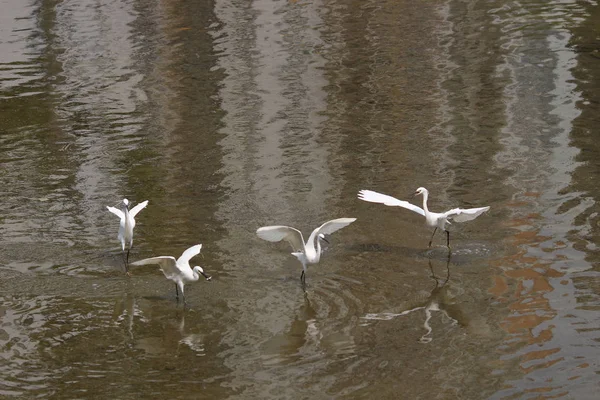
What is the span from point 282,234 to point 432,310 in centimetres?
182

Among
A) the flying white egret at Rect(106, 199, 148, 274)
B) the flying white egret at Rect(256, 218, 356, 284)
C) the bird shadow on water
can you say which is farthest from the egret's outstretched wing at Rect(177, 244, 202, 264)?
the bird shadow on water

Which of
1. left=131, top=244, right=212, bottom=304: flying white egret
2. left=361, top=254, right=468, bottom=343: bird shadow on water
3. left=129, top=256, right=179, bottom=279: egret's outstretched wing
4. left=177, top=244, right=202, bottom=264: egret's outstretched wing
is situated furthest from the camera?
left=177, top=244, right=202, bottom=264: egret's outstretched wing

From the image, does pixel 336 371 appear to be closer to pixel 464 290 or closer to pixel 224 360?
pixel 224 360

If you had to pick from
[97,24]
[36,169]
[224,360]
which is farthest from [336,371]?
[97,24]

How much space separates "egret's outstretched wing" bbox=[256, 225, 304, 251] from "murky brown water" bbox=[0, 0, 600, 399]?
1.59 feet

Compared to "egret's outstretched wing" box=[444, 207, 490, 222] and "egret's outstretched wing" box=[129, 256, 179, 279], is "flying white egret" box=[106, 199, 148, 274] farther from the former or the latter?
"egret's outstretched wing" box=[444, 207, 490, 222]

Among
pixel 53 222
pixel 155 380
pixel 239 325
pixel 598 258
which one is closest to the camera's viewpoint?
pixel 155 380

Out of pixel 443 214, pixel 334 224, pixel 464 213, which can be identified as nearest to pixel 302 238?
pixel 334 224

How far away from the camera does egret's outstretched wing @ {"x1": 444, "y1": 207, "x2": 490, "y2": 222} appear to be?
12547 mm

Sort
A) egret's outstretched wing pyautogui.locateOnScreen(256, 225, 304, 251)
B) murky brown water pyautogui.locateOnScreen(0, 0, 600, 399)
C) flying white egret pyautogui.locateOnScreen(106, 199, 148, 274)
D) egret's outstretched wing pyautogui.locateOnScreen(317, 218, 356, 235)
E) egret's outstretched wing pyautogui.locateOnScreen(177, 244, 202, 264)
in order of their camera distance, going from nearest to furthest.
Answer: murky brown water pyautogui.locateOnScreen(0, 0, 600, 399) → egret's outstretched wing pyautogui.locateOnScreen(177, 244, 202, 264) → egret's outstretched wing pyautogui.locateOnScreen(256, 225, 304, 251) → egret's outstretched wing pyautogui.locateOnScreen(317, 218, 356, 235) → flying white egret pyautogui.locateOnScreen(106, 199, 148, 274)

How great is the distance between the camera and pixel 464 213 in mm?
12617

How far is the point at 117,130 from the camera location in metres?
18.6

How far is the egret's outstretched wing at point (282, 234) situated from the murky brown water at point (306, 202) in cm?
49

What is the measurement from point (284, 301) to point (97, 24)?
17184 mm
